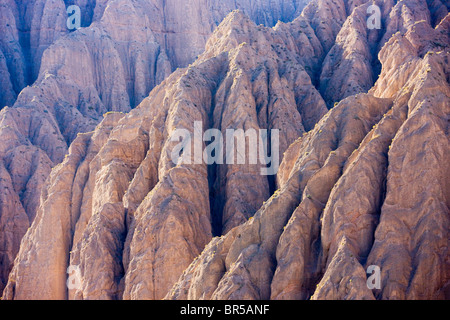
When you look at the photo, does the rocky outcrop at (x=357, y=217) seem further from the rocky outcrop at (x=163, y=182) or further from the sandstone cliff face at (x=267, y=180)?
the rocky outcrop at (x=163, y=182)

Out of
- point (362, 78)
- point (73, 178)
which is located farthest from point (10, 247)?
point (362, 78)

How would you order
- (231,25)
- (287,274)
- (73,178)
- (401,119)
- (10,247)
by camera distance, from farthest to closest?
(10,247), (231,25), (73,178), (401,119), (287,274)

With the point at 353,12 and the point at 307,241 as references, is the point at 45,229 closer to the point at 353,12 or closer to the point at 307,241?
the point at 307,241

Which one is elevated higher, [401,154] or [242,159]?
[242,159]

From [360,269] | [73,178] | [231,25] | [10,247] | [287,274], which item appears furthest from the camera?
[10,247]
